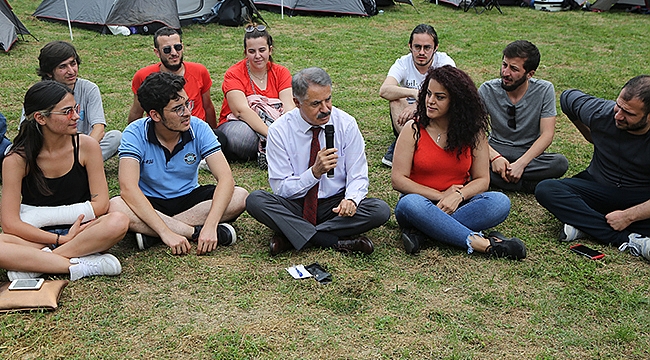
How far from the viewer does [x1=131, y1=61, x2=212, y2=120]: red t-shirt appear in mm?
5363

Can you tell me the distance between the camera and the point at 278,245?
13.0ft

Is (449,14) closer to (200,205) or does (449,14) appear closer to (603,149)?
(603,149)

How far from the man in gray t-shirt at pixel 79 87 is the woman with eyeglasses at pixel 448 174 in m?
2.43

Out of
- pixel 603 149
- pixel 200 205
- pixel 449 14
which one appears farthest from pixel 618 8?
pixel 200 205

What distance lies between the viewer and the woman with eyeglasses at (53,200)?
3523 millimetres

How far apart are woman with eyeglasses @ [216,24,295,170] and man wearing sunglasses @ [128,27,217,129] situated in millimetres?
192

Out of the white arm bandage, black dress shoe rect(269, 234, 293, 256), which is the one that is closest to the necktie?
black dress shoe rect(269, 234, 293, 256)

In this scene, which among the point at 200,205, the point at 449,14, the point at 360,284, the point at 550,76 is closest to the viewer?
the point at 360,284

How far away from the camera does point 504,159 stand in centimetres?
491

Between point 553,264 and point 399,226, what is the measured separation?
3.46 ft

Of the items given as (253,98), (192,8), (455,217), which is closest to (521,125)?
(455,217)

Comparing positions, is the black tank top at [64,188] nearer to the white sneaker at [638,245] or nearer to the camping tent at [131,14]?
the white sneaker at [638,245]

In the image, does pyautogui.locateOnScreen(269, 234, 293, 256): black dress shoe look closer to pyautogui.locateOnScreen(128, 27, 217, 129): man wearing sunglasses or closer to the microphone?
the microphone

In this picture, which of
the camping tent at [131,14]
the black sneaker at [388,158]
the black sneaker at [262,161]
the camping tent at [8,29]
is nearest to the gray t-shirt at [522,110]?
the black sneaker at [388,158]
